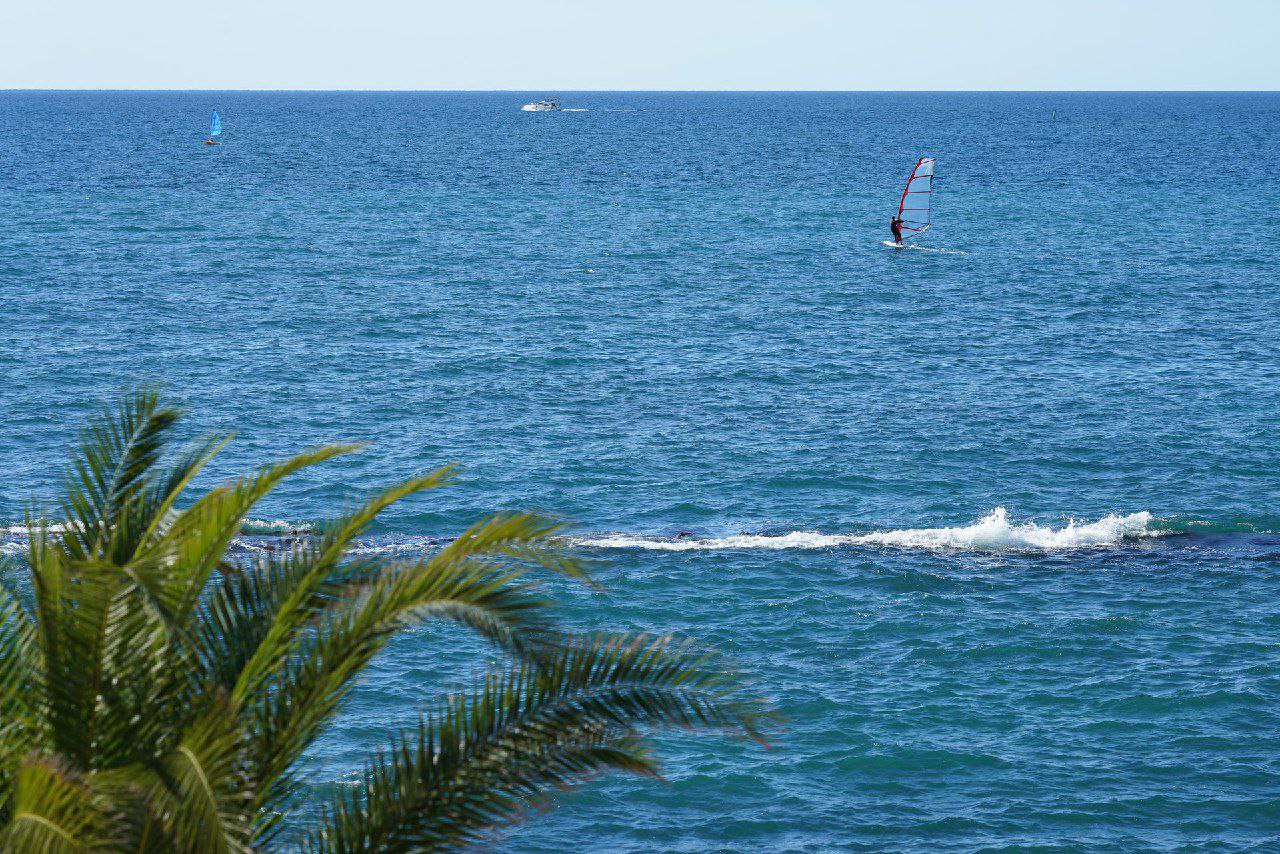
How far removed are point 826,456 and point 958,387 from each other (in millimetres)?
10422

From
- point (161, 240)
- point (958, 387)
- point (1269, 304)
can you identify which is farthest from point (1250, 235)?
point (161, 240)

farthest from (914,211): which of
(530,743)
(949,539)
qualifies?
(530,743)

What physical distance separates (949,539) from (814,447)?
346 inches

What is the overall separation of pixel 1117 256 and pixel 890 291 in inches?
701

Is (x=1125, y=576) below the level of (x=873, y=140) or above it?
below

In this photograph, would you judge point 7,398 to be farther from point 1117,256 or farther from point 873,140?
point 873,140

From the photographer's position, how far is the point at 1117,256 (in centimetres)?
8081

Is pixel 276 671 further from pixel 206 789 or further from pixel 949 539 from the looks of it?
pixel 949 539

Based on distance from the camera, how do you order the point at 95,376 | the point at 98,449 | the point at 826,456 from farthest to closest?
1. the point at 95,376
2. the point at 826,456
3. the point at 98,449

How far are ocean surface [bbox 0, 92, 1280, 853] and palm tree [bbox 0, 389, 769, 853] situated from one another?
3.81ft

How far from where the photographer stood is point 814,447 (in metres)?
42.8

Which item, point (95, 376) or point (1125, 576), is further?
point (95, 376)

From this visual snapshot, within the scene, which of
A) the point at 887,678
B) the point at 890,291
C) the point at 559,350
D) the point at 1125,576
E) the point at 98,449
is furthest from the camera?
the point at 890,291

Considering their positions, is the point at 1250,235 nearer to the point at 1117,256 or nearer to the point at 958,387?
the point at 1117,256
